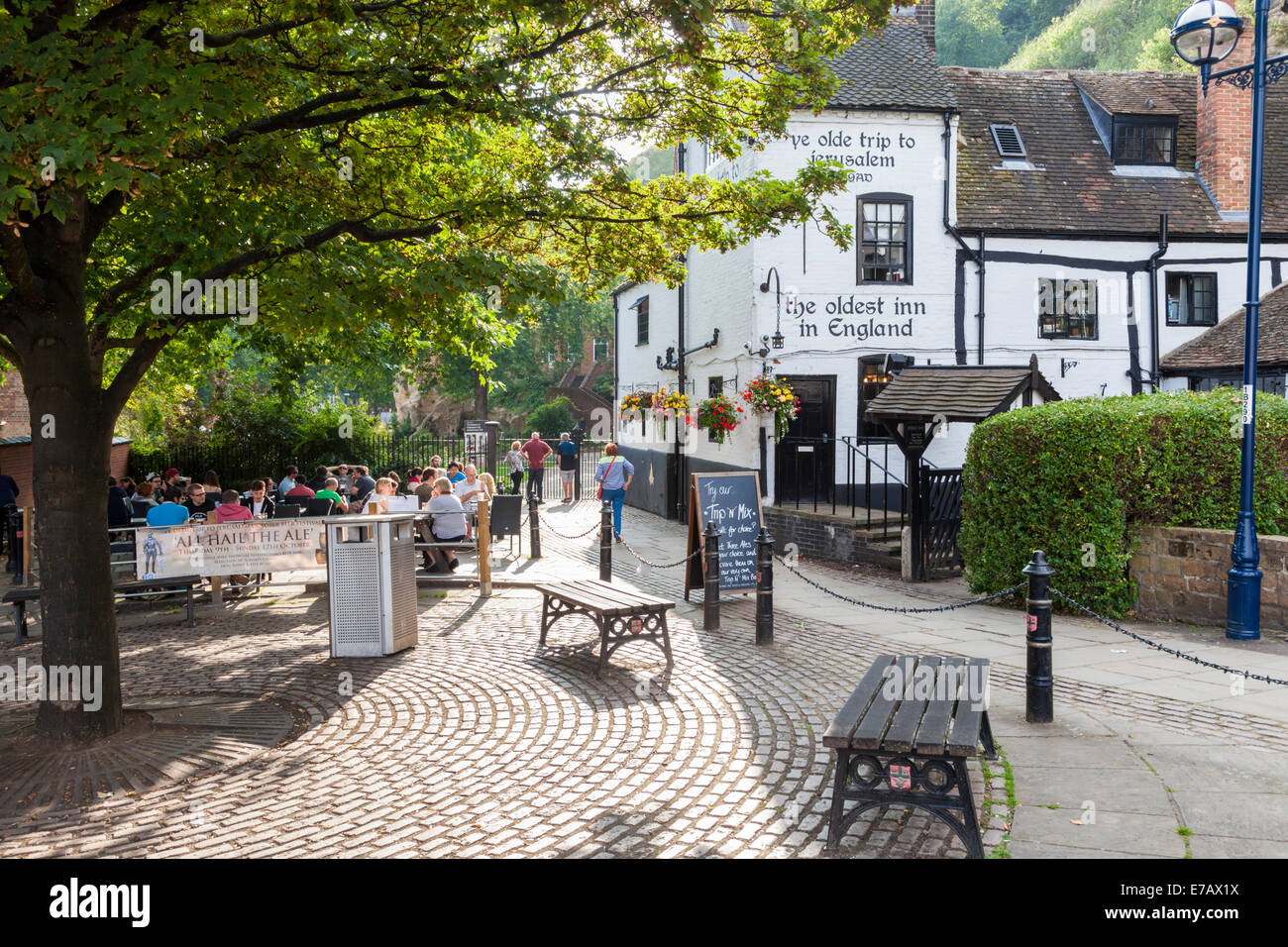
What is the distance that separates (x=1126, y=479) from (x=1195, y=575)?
1228 millimetres

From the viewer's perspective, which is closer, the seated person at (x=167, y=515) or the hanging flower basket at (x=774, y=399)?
the seated person at (x=167, y=515)

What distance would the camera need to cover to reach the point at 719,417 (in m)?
17.4

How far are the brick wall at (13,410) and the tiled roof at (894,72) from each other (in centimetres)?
1851

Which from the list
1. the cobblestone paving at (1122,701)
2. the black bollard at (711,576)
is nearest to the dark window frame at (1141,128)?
the cobblestone paving at (1122,701)

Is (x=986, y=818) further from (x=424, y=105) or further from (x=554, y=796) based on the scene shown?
(x=424, y=105)

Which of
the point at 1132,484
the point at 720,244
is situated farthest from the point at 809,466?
the point at 720,244

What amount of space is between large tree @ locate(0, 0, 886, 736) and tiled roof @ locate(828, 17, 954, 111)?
33.9 ft

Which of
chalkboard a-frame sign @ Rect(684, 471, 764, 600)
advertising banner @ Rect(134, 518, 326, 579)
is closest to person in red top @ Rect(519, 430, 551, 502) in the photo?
advertising banner @ Rect(134, 518, 326, 579)

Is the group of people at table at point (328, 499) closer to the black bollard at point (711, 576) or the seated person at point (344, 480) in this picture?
the seated person at point (344, 480)

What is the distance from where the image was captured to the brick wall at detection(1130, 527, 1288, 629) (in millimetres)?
9945

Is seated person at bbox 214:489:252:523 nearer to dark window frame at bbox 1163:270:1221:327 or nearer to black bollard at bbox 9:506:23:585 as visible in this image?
black bollard at bbox 9:506:23:585

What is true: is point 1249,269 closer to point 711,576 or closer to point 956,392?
point 956,392

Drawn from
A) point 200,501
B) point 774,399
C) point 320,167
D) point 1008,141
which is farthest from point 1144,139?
point 200,501

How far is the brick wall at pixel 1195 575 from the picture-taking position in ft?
32.6
